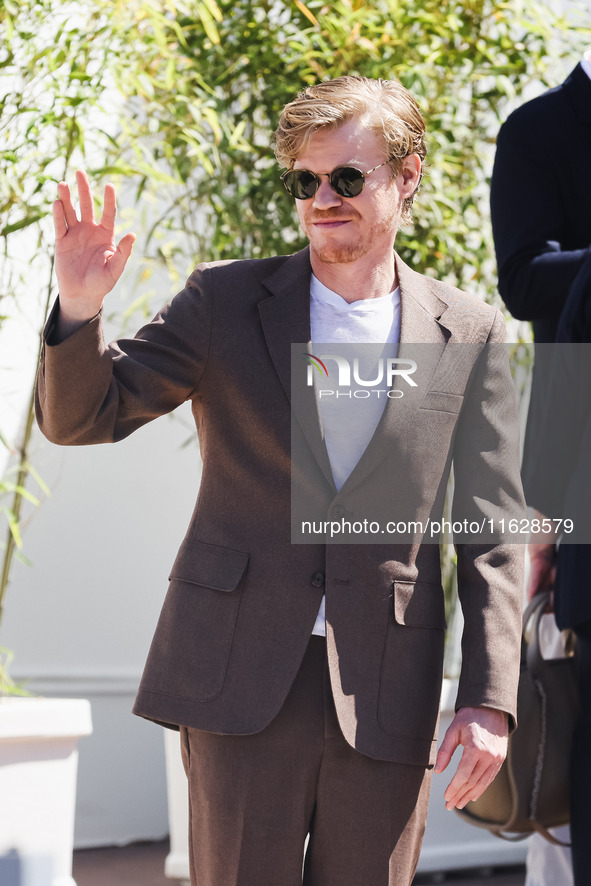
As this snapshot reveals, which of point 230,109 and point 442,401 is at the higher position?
point 230,109

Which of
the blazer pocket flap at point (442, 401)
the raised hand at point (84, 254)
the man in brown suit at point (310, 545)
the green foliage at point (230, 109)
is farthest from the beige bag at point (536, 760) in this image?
the green foliage at point (230, 109)

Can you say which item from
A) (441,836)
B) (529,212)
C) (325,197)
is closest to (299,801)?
(325,197)

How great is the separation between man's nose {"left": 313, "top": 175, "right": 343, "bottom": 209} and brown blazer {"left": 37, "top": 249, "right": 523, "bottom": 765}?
15 cm

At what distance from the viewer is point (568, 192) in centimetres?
238

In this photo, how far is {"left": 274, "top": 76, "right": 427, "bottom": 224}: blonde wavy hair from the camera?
1.69m

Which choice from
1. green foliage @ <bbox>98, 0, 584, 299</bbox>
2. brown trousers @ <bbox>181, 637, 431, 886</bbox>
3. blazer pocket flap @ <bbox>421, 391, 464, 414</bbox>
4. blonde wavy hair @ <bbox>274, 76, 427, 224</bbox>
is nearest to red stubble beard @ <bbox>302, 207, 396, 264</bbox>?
blonde wavy hair @ <bbox>274, 76, 427, 224</bbox>

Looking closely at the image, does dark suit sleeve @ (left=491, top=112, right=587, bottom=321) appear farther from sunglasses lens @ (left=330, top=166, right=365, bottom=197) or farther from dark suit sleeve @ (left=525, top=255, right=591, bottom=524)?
sunglasses lens @ (left=330, top=166, right=365, bottom=197)

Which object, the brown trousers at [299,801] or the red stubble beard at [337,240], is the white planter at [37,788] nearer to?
the brown trousers at [299,801]

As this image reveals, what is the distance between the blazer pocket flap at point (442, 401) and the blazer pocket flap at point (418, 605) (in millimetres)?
263

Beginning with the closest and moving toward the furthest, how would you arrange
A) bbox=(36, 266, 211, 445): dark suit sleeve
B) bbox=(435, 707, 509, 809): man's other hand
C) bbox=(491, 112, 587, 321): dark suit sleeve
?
bbox=(36, 266, 211, 445): dark suit sleeve, bbox=(435, 707, 509, 809): man's other hand, bbox=(491, 112, 587, 321): dark suit sleeve

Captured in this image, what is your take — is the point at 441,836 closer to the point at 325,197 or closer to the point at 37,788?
the point at 37,788

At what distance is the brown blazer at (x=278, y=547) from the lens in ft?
5.23

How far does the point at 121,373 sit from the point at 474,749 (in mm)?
729

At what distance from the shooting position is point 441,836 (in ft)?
11.6
